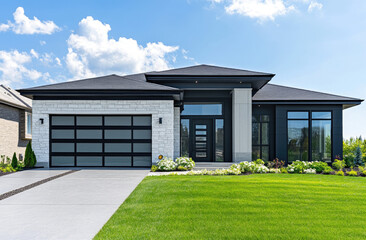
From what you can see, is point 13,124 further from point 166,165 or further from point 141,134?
point 166,165

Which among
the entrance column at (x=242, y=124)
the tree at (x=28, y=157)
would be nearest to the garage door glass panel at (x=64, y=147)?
the tree at (x=28, y=157)

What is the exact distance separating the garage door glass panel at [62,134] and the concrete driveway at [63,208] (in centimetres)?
426

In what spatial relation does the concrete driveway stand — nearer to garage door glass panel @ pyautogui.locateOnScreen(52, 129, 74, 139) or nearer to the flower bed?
the flower bed

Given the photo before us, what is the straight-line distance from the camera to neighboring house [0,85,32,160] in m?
14.3

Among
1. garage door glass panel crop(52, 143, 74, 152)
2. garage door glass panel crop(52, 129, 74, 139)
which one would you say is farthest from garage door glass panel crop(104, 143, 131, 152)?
garage door glass panel crop(52, 129, 74, 139)

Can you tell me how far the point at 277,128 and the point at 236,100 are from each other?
2970mm

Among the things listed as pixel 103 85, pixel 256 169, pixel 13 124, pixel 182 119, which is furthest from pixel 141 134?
pixel 13 124

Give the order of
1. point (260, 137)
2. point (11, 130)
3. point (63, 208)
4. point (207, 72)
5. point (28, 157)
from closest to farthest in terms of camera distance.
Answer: point (63, 208), point (28, 157), point (207, 72), point (260, 137), point (11, 130)

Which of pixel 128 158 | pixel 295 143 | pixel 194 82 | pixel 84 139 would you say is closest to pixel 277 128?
pixel 295 143

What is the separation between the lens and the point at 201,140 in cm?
1484

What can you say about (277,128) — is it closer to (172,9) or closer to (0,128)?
(172,9)

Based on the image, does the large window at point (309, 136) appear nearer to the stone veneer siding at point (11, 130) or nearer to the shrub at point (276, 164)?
the shrub at point (276, 164)

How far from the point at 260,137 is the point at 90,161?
30.5 feet

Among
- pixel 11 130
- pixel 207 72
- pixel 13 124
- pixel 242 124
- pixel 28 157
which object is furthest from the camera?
pixel 13 124
